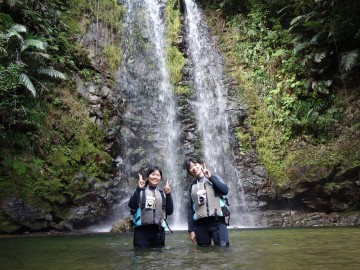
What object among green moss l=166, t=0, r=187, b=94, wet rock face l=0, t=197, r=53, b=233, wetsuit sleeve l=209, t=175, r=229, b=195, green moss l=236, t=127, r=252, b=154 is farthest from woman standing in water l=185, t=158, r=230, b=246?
green moss l=166, t=0, r=187, b=94

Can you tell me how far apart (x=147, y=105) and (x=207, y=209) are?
8.60 metres

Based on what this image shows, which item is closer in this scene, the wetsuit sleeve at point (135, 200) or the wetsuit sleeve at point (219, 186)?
the wetsuit sleeve at point (219, 186)

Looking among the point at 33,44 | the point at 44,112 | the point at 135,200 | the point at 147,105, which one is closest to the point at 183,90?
the point at 147,105

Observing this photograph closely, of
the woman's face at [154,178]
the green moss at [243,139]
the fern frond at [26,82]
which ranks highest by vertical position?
the fern frond at [26,82]

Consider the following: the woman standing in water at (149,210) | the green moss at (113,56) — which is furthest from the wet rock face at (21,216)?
the green moss at (113,56)

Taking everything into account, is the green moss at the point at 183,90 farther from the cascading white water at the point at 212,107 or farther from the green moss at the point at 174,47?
the cascading white water at the point at 212,107

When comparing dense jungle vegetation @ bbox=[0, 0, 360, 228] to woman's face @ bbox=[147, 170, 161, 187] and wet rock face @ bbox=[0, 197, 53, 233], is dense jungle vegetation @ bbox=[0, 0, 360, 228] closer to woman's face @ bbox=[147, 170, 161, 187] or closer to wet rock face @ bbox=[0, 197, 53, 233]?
wet rock face @ bbox=[0, 197, 53, 233]

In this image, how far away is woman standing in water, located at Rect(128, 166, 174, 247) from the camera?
4.98 m

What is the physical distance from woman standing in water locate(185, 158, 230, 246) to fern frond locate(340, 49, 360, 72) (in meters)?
8.05

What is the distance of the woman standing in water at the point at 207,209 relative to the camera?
4.80 metres

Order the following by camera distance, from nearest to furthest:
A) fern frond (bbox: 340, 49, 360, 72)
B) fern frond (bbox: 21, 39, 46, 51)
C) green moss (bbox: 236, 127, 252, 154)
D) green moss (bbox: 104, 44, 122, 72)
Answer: fern frond (bbox: 21, 39, 46, 51) → fern frond (bbox: 340, 49, 360, 72) → green moss (bbox: 236, 127, 252, 154) → green moss (bbox: 104, 44, 122, 72)

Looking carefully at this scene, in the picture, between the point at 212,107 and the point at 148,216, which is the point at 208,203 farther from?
the point at 212,107

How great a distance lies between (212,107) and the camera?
44.0 feet

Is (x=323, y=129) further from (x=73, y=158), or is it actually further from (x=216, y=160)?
(x=73, y=158)
